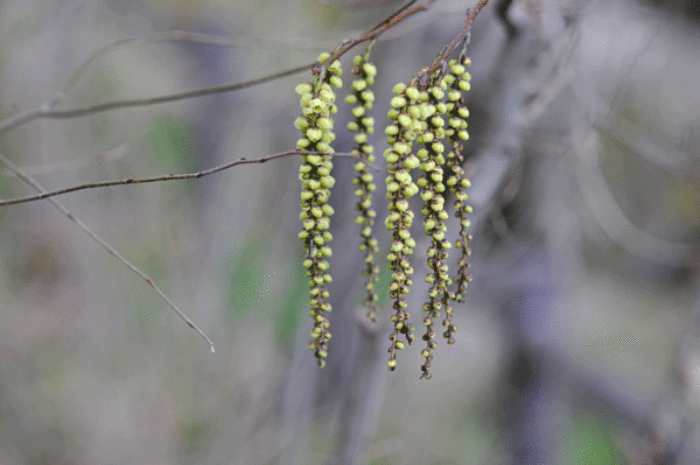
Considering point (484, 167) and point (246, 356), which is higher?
point (484, 167)

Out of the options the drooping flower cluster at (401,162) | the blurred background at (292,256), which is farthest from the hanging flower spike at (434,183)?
the blurred background at (292,256)

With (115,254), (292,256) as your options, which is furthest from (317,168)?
(292,256)

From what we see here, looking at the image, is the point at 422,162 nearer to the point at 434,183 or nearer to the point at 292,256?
the point at 434,183

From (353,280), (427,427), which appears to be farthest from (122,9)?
(427,427)

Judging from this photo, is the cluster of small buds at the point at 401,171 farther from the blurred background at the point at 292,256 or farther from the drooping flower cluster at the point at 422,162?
the blurred background at the point at 292,256

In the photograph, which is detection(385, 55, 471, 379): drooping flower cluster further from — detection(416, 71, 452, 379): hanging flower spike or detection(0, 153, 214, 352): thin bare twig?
detection(0, 153, 214, 352): thin bare twig

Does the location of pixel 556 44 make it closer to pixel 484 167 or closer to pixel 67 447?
pixel 484 167
